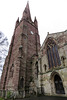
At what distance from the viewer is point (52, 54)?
11.3 metres

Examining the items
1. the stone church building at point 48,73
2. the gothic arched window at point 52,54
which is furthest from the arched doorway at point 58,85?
the gothic arched window at point 52,54

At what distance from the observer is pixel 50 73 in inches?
392

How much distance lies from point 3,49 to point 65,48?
20.8 meters

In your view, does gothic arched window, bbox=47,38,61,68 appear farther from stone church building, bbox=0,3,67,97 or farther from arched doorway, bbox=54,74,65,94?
arched doorway, bbox=54,74,65,94

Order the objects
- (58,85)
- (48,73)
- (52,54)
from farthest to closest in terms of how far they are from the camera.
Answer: (52,54)
(48,73)
(58,85)

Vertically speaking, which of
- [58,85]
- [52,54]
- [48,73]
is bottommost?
[58,85]

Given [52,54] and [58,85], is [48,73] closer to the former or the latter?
[58,85]

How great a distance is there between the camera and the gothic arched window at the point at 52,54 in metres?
10.3

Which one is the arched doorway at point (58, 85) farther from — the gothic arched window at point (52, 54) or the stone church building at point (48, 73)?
the gothic arched window at point (52, 54)

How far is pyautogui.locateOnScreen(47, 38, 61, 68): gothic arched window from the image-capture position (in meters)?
10.3

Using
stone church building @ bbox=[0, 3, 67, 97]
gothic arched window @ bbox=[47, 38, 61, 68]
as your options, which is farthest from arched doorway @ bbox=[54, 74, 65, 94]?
gothic arched window @ bbox=[47, 38, 61, 68]

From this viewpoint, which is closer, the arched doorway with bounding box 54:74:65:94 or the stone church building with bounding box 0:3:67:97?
the arched doorway with bounding box 54:74:65:94

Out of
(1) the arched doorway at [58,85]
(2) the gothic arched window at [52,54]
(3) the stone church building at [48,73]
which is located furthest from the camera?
(2) the gothic arched window at [52,54]

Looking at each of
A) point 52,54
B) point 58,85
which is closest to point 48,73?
point 58,85
